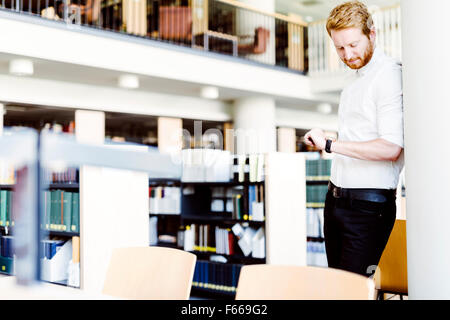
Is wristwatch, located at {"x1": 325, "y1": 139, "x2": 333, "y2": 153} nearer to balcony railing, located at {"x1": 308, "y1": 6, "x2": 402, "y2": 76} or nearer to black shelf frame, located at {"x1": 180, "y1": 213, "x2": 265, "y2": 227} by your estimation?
black shelf frame, located at {"x1": 180, "y1": 213, "x2": 265, "y2": 227}

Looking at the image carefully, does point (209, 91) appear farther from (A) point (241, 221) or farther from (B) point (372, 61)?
(B) point (372, 61)

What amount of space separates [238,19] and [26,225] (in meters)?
10.7

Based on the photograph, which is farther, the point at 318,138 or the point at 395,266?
the point at 395,266

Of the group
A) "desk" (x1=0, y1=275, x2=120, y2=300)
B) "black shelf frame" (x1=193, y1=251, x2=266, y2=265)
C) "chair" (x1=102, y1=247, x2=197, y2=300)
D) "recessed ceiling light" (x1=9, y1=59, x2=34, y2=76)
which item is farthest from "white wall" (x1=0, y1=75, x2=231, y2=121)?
"desk" (x1=0, y1=275, x2=120, y2=300)

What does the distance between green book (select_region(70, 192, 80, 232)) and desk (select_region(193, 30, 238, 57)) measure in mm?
5853

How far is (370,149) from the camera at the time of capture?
74.3 inches

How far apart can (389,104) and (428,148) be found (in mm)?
244

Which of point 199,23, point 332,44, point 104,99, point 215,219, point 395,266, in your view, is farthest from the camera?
point 332,44

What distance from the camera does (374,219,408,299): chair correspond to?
2.77 m

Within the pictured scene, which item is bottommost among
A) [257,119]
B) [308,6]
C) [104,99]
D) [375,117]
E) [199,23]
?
[375,117]

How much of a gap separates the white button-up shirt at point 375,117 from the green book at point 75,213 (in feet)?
10.5

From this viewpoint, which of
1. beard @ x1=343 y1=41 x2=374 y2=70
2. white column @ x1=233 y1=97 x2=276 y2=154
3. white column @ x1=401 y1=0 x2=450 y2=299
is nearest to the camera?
white column @ x1=401 y1=0 x2=450 y2=299

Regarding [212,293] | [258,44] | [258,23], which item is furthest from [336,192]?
[258,23]

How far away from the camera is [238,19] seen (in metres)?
11.6
